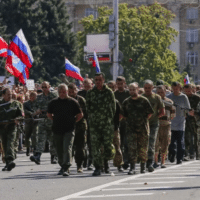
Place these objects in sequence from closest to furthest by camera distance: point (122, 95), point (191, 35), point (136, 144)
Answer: point (136, 144)
point (122, 95)
point (191, 35)

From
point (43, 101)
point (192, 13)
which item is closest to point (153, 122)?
point (43, 101)

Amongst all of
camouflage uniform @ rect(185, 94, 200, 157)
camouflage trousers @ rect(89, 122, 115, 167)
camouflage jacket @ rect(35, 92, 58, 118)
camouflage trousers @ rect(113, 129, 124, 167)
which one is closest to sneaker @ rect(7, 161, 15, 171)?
camouflage trousers @ rect(89, 122, 115, 167)

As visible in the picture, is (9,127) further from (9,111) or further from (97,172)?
(97,172)

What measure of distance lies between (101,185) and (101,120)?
218 cm

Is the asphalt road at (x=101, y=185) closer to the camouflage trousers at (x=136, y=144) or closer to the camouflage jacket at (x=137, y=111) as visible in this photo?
the camouflage trousers at (x=136, y=144)

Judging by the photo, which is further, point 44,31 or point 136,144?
point 44,31

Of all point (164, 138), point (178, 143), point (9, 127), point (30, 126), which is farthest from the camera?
point (30, 126)

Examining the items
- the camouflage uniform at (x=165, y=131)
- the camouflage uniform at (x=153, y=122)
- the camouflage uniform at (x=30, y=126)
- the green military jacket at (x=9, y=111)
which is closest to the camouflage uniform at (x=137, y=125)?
the camouflage uniform at (x=153, y=122)

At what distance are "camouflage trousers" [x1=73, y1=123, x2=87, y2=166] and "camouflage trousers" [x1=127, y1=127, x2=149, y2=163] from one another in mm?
1014

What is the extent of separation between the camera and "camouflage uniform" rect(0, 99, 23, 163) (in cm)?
1541

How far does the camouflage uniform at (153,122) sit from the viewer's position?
49.6 feet

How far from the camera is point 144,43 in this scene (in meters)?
66.6

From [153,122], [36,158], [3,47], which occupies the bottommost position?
[36,158]

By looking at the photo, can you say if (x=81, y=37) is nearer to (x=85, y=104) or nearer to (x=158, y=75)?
(x=158, y=75)
